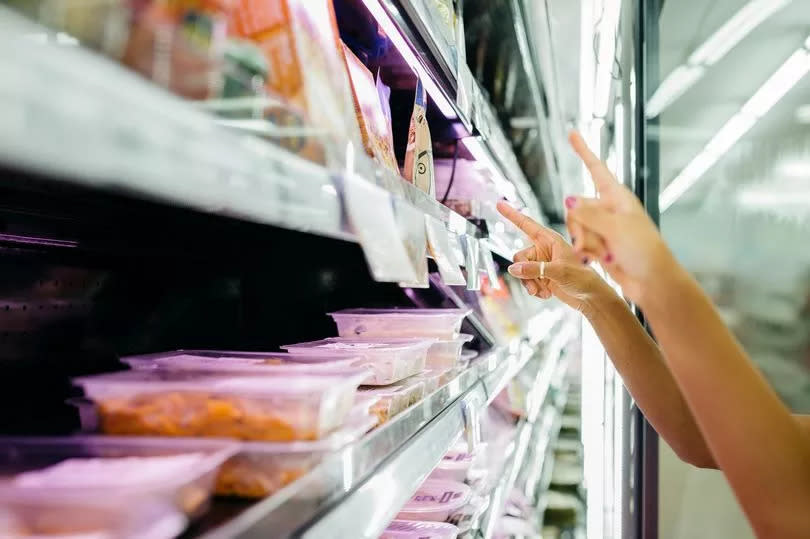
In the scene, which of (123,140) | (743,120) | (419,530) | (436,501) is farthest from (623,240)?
(743,120)

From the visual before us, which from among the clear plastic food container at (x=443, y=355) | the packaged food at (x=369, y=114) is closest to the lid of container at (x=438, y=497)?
the clear plastic food container at (x=443, y=355)

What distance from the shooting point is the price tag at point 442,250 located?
1.12m

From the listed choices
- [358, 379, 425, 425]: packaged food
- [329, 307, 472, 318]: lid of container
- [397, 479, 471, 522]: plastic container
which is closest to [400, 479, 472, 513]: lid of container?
[397, 479, 471, 522]: plastic container

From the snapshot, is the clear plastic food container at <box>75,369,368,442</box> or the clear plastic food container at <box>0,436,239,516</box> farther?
the clear plastic food container at <box>75,369,368,442</box>

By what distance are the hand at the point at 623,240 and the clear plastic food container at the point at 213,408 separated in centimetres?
34

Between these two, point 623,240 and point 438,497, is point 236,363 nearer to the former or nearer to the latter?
point 623,240

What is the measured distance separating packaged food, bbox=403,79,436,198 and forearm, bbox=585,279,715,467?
0.44 meters

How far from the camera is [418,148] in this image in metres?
1.43

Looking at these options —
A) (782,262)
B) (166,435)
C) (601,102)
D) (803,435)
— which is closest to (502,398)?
(601,102)

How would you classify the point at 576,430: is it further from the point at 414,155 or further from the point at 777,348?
the point at 414,155

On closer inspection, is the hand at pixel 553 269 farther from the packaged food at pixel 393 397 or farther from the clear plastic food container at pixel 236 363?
the clear plastic food container at pixel 236 363

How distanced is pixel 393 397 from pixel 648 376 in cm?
64

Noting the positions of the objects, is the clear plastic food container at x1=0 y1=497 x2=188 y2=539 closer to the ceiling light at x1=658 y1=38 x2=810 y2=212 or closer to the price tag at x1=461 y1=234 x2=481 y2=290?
the price tag at x1=461 y1=234 x2=481 y2=290

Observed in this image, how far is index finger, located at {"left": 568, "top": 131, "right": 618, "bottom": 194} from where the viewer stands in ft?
2.69
